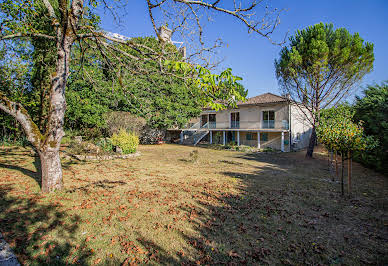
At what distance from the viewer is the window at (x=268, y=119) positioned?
2187 centimetres

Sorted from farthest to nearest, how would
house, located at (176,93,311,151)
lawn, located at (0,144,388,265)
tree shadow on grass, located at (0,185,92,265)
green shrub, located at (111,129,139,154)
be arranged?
house, located at (176,93,311,151) → green shrub, located at (111,129,139,154) → lawn, located at (0,144,388,265) → tree shadow on grass, located at (0,185,92,265)

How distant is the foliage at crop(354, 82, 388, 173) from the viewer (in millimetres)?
9711

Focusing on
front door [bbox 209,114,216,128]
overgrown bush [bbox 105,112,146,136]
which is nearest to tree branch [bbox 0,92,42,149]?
overgrown bush [bbox 105,112,146,136]

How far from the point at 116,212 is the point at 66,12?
16.0ft

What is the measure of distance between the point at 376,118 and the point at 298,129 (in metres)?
12.6

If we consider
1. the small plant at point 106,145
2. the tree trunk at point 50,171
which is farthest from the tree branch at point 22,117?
the small plant at point 106,145

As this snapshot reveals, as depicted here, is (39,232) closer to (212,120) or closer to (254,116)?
(254,116)

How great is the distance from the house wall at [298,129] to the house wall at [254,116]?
1318 mm

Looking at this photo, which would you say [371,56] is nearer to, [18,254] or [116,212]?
[116,212]

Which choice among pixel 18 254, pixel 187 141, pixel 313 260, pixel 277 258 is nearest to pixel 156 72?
pixel 18 254

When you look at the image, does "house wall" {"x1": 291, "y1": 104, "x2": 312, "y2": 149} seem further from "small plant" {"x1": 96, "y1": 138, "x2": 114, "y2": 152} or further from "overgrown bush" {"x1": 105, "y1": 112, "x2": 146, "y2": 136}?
"small plant" {"x1": 96, "y1": 138, "x2": 114, "y2": 152}

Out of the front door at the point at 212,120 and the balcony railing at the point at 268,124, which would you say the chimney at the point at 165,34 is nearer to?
the balcony railing at the point at 268,124

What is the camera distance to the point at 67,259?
297cm

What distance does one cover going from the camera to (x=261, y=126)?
22.5 meters
